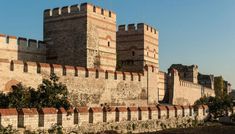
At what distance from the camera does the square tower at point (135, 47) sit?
3031 centimetres

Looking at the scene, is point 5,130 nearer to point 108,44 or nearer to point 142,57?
point 108,44

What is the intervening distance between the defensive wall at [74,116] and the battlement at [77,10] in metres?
7.57

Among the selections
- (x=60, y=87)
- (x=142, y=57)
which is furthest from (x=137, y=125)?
(x=142, y=57)

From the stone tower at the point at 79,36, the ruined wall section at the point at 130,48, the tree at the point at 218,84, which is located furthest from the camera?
the tree at the point at 218,84

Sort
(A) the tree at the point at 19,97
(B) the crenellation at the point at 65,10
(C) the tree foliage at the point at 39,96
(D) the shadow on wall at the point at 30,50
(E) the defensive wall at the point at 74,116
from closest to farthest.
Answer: (E) the defensive wall at the point at 74,116, (A) the tree at the point at 19,97, (C) the tree foliage at the point at 39,96, (D) the shadow on wall at the point at 30,50, (B) the crenellation at the point at 65,10

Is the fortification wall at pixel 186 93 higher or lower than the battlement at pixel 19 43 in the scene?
lower

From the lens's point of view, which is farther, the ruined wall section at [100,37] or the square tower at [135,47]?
the square tower at [135,47]

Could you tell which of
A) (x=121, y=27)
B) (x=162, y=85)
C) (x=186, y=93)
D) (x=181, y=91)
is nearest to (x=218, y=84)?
(x=186, y=93)

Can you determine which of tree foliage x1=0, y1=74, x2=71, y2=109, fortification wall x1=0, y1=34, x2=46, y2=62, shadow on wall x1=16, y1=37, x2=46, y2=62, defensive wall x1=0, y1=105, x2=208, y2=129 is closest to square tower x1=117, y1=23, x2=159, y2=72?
shadow on wall x1=16, y1=37, x2=46, y2=62

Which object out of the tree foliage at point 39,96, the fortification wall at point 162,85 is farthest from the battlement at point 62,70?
the fortification wall at point 162,85

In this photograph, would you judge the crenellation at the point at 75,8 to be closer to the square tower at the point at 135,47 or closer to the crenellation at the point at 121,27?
the square tower at the point at 135,47

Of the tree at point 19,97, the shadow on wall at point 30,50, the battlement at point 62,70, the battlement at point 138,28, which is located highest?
the battlement at point 138,28

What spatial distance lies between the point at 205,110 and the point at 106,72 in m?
6.91

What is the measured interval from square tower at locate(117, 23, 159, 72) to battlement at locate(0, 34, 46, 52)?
8102 millimetres
